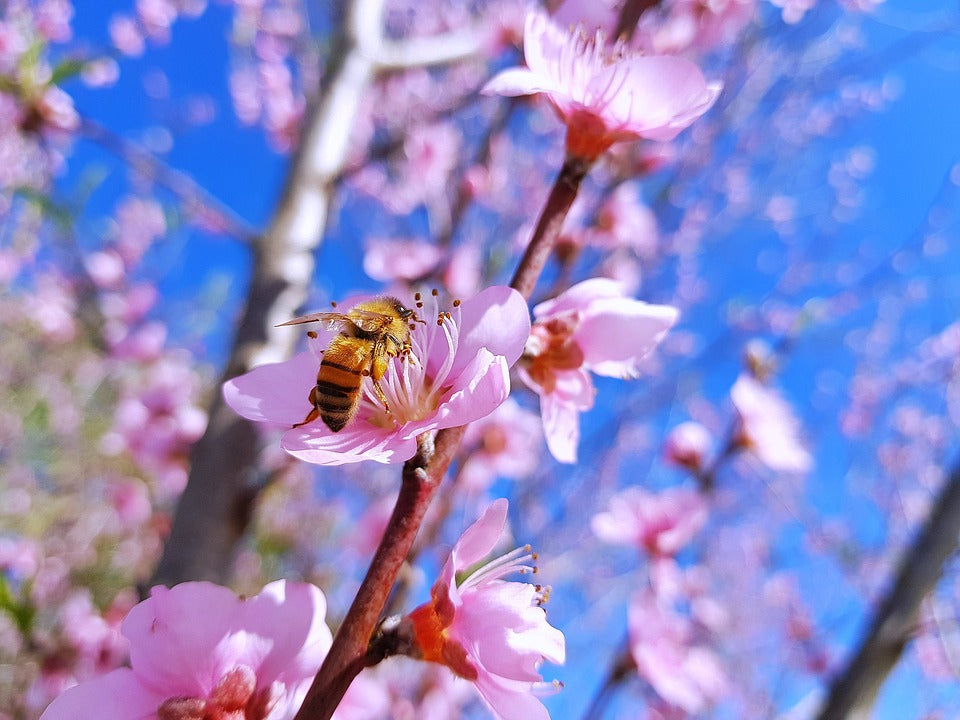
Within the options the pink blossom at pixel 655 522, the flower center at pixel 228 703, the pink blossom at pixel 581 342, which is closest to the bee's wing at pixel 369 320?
the pink blossom at pixel 581 342

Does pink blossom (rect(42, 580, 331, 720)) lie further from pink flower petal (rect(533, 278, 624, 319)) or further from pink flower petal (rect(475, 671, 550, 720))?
pink flower petal (rect(533, 278, 624, 319))

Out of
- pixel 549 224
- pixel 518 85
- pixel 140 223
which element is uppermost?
pixel 518 85

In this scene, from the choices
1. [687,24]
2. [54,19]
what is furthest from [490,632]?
[54,19]

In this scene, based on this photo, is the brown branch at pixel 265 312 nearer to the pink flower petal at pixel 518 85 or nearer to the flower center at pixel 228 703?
the flower center at pixel 228 703

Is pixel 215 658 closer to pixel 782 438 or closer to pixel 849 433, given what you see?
pixel 782 438

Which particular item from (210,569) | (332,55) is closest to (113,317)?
(332,55)

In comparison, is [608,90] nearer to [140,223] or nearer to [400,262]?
[400,262]
